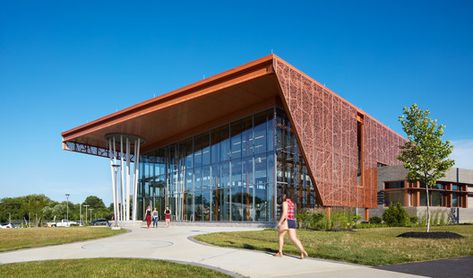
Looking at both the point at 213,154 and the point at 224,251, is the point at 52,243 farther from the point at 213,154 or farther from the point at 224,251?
the point at 213,154

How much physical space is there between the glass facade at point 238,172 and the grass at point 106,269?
19.2m

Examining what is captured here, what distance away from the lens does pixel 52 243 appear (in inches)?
643

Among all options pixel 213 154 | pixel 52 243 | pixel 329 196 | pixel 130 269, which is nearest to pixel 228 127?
pixel 213 154

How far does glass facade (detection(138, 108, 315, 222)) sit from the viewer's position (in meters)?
29.5

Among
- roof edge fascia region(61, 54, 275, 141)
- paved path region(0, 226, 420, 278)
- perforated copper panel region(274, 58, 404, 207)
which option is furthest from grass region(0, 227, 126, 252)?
perforated copper panel region(274, 58, 404, 207)

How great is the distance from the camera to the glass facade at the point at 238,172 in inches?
1161

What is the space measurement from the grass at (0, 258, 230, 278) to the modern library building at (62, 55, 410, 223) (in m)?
16.0

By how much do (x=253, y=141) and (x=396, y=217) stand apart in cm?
1181

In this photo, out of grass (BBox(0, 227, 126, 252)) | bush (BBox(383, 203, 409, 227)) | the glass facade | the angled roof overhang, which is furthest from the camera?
bush (BBox(383, 203, 409, 227))

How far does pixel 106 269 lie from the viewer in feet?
30.0

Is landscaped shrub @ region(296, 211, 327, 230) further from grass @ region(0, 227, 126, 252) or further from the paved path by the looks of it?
the paved path

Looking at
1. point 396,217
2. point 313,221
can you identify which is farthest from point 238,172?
point 396,217

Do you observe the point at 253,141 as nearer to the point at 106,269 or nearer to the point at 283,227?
the point at 283,227

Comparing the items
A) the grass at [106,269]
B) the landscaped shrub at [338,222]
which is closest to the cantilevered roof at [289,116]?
the landscaped shrub at [338,222]
